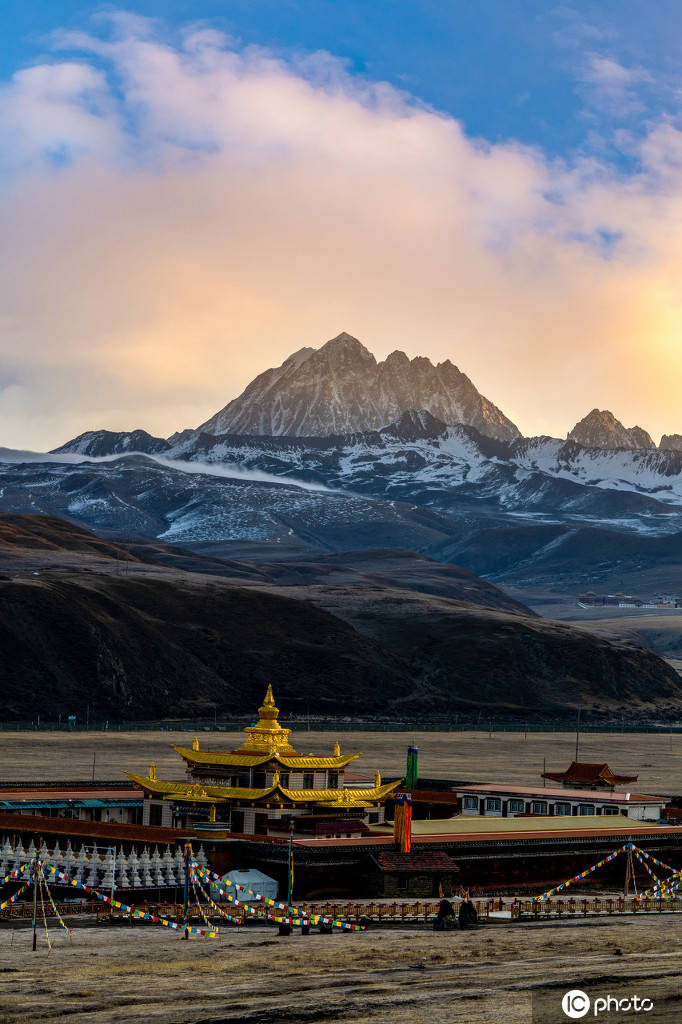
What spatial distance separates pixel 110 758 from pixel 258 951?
276ft

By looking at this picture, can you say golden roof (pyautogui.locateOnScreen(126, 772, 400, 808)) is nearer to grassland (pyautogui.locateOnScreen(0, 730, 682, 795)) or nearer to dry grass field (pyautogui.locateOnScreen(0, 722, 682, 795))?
grassland (pyautogui.locateOnScreen(0, 730, 682, 795))

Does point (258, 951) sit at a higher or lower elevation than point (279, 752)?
lower

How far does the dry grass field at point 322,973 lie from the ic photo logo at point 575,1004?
0.45 meters

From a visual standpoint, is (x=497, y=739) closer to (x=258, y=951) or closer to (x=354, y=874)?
(x=354, y=874)

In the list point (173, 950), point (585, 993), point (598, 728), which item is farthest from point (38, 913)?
point (598, 728)

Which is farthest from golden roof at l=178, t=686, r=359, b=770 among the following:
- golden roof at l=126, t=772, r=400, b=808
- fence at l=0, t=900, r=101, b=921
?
fence at l=0, t=900, r=101, b=921

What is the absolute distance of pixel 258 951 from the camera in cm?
4372

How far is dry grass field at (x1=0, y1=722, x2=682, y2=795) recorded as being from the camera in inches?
4508

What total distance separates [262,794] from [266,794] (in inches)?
7.1

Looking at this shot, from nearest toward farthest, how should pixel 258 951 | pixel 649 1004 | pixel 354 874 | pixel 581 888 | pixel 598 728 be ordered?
pixel 649 1004 → pixel 258 951 → pixel 354 874 → pixel 581 888 → pixel 598 728

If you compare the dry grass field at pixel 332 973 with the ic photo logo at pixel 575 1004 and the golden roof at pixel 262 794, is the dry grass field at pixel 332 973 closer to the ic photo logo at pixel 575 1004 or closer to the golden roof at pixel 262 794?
the ic photo logo at pixel 575 1004

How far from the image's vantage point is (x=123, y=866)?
186 ft

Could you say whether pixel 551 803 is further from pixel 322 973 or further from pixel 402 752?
pixel 402 752

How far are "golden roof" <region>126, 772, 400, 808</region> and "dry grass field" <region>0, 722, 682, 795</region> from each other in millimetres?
36240
